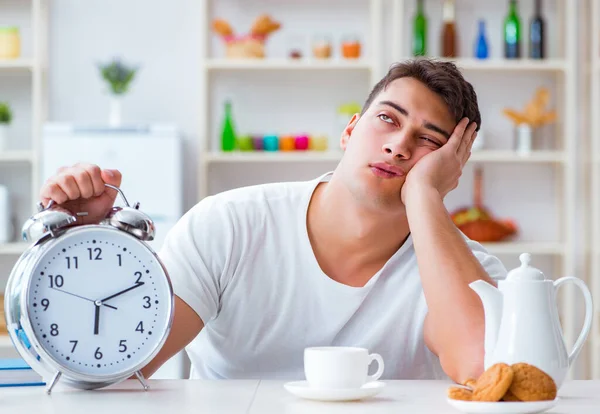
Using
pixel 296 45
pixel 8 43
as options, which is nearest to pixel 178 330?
pixel 296 45

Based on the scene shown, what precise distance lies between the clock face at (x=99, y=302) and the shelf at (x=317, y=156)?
9.90 feet

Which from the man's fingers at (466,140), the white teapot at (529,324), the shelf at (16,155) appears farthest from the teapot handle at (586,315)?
the shelf at (16,155)

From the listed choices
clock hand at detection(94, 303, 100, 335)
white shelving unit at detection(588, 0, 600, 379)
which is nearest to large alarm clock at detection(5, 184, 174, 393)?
clock hand at detection(94, 303, 100, 335)

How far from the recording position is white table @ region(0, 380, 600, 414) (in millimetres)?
1147

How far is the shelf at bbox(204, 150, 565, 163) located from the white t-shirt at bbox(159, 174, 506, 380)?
8.28 ft

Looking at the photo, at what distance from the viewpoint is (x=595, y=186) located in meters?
4.47

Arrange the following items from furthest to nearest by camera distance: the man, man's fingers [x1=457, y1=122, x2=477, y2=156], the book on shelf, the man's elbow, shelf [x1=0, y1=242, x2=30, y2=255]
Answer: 1. shelf [x1=0, y1=242, x2=30, y2=255]
2. man's fingers [x1=457, y1=122, x2=477, y2=156]
3. the man
4. the man's elbow
5. the book on shelf

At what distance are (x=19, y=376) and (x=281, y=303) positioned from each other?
60 cm

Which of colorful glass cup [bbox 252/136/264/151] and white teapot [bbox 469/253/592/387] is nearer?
white teapot [bbox 469/253/592/387]

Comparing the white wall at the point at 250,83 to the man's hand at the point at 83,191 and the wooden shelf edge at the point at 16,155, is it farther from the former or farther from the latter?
the man's hand at the point at 83,191

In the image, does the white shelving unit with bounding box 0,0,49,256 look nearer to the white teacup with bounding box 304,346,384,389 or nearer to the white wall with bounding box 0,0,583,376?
the white wall with bounding box 0,0,583,376

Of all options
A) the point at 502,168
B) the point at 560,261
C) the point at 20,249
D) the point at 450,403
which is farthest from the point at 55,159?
the point at 450,403

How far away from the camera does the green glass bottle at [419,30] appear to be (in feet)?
14.9

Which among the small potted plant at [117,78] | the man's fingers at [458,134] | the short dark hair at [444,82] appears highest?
the small potted plant at [117,78]
